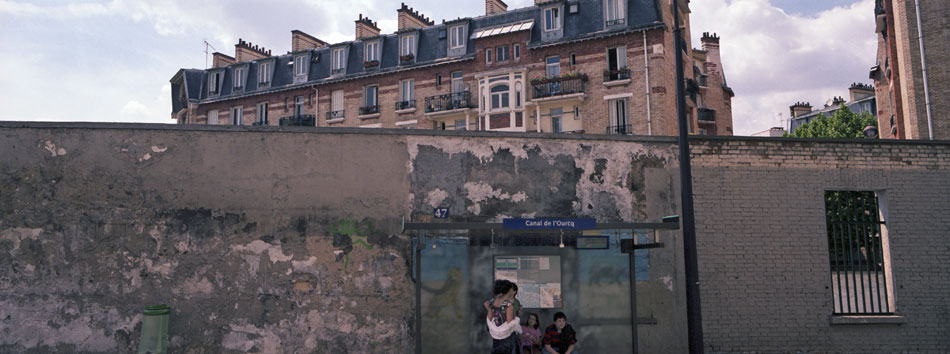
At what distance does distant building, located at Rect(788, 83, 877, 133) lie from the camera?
52062 mm

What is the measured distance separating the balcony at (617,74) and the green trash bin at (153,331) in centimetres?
2580

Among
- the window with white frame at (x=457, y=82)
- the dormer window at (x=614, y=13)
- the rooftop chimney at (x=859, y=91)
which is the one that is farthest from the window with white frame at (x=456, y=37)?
the rooftop chimney at (x=859, y=91)

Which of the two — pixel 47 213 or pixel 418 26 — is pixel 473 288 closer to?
pixel 47 213

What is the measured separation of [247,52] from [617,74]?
26.8m

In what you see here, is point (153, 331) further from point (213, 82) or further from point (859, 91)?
point (859, 91)

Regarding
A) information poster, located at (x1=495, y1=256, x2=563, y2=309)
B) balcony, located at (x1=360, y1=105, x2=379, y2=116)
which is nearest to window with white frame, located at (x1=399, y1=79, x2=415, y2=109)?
balcony, located at (x1=360, y1=105, x2=379, y2=116)

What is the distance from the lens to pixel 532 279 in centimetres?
1011

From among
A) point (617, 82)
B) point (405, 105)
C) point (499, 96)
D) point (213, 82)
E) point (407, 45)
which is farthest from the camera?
point (213, 82)

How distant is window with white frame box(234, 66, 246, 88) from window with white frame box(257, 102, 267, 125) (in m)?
2.37

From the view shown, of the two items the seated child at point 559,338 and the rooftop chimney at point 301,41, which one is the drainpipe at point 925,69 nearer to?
the seated child at point 559,338

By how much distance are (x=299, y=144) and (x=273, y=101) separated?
33129mm

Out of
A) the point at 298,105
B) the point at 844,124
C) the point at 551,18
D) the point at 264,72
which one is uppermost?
the point at 551,18

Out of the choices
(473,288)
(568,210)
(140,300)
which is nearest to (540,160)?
(568,210)

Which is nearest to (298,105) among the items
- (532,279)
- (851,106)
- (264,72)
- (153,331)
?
(264,72)
